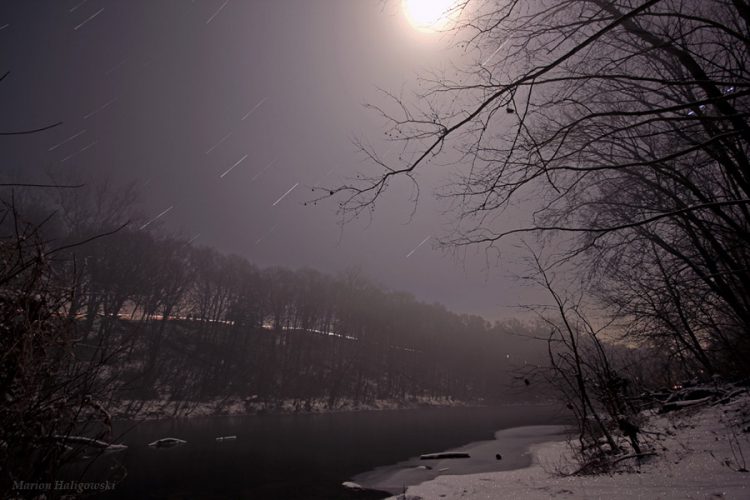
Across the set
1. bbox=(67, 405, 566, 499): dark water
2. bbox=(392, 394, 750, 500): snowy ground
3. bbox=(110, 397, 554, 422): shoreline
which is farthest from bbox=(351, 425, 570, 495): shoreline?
bbox=(110, 397, 554, 422): shoreline

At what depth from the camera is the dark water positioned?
39.1 ft

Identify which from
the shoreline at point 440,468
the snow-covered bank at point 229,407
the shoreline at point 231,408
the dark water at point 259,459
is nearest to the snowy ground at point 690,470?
the dark water at point 259,459

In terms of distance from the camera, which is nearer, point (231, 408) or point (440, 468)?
point (440, 468)

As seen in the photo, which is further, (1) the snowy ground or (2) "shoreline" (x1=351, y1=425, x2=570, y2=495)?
(2) "shoreline" (x1=351, y1=425, x2=570, y2=495)

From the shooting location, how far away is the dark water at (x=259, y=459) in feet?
39.1

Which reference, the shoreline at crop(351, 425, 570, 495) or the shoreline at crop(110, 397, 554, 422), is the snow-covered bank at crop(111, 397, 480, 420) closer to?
the shoreline at crop(110, 397, 554, 422)

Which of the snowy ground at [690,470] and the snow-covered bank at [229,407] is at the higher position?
the snow-covered bank at [229,407]

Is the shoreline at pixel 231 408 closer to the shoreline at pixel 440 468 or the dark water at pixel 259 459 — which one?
the dark water at pixel 259 459

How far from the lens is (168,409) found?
35.3 meters

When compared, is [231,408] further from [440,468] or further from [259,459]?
[440,468]

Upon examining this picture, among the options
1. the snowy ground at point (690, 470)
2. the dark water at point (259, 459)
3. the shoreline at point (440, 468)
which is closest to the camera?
the snowy ground at point (690, 470)

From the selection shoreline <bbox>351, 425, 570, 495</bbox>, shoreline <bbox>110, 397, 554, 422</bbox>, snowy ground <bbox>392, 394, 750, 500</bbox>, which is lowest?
shoreline <bbox>351, 425, 570, 495</bbox>

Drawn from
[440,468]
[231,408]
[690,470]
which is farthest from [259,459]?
[231,408]

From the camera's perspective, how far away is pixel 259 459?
17.1 m
